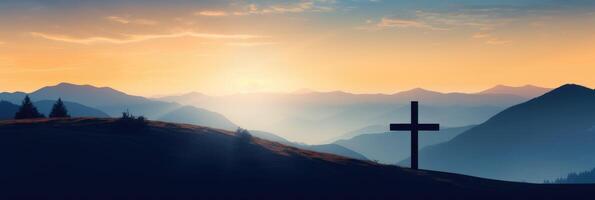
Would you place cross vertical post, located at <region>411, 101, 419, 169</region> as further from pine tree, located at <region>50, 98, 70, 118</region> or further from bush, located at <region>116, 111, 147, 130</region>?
pine tree, located at <region>50, 98, 70, 118</region>

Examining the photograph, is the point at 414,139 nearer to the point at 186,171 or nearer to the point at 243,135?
the point at 243,135

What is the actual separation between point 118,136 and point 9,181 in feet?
30.9

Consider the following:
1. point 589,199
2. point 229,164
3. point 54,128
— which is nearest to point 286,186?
point 229,164

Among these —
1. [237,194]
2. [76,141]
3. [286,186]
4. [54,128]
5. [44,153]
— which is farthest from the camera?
[54,128]

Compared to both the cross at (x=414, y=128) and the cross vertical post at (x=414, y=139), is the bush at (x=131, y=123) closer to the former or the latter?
the cross at (x=414, y=128)

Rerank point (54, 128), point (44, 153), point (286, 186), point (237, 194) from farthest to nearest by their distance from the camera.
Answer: point (54, 128) → point (44, 153) → point (286, 186) → point (237, 194)

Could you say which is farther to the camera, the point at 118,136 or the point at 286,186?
the point at 118,136

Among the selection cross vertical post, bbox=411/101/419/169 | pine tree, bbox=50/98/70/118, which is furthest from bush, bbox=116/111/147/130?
pine tree, bbox=50/98/70/118

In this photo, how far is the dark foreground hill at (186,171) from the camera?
90.3 feet

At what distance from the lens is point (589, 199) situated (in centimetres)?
2977

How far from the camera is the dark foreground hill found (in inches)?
1083

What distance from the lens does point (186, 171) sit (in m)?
31.0

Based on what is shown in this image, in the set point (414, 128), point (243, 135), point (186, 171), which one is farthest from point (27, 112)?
point (414, 128)

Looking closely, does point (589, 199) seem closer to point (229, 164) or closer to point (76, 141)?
point (229, 164)
